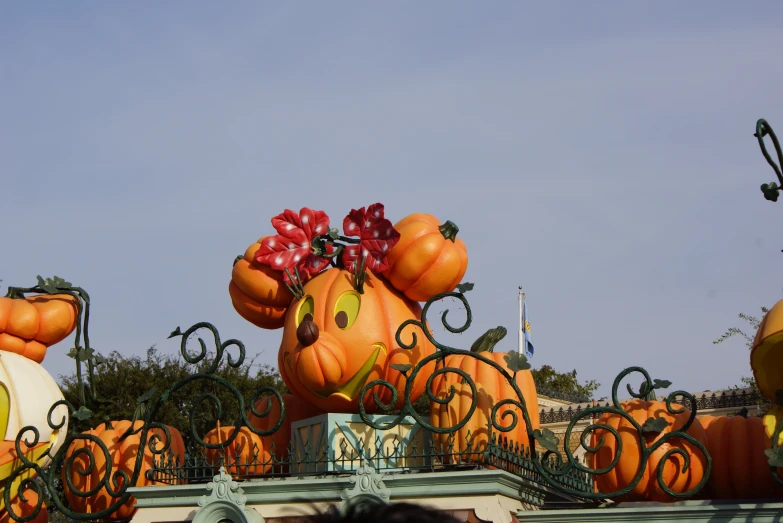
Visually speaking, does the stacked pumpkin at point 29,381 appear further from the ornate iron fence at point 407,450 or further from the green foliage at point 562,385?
the green foliage at point 562,385

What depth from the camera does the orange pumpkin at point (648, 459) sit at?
7102mm

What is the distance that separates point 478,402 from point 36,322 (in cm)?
377

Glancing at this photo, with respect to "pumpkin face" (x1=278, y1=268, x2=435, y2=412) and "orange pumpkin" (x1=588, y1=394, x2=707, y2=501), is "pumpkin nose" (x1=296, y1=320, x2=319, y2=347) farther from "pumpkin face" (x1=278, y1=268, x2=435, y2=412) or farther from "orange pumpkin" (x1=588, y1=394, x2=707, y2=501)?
"orange pumpkin" (x1=588, y1=394, x2=707, y2=501)

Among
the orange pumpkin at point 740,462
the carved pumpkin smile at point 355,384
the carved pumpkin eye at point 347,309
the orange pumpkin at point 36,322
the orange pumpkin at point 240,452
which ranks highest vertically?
the orange pumpkin at point 36,322

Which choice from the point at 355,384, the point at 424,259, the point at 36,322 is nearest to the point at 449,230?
the point at 424,259

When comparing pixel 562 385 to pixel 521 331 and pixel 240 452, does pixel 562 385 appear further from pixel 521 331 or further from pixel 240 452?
pixel 240 452

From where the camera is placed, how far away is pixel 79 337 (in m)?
9.07

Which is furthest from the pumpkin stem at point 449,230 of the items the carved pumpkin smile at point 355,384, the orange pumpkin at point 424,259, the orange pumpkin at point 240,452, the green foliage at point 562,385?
the green foliage at point 562,385

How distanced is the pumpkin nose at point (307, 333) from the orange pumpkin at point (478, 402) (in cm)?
90

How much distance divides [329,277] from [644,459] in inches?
102

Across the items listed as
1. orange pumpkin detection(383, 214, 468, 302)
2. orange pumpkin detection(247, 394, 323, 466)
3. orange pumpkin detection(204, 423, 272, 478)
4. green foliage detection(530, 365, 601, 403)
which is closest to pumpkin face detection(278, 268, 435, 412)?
orange pumpkin detection(383, 214, 468, 302)


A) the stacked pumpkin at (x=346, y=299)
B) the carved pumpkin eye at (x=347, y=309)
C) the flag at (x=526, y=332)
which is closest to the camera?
the stacked pumpkin at (x=346, y=299)

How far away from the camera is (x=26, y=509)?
859cm

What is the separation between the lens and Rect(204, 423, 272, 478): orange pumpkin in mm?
7887
